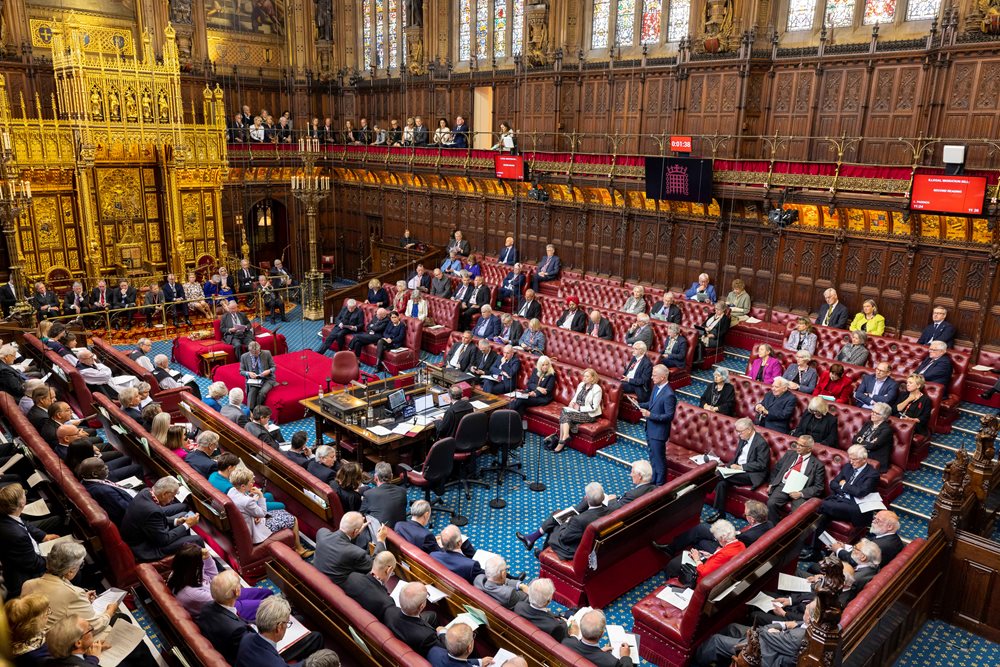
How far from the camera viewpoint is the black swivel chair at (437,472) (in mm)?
7820

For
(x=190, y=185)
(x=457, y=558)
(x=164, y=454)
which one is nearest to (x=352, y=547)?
(x=457, y=558)

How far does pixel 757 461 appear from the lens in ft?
25.6

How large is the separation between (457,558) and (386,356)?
7.50 meters

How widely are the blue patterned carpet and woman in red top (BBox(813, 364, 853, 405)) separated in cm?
126

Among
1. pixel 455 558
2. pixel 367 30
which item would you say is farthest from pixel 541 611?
pixel 367 30

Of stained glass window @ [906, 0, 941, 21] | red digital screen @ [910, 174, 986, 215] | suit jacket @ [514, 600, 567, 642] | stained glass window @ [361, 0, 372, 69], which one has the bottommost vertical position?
suit jacket @ [514, 600, 567, 642]

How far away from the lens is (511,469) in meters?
9.10

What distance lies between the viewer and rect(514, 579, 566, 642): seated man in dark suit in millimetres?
4898

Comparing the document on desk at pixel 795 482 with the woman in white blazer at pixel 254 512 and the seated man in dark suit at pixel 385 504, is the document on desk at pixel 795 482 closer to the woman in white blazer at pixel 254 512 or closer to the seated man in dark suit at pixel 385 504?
the seated man in dark suit at pixel 385 504

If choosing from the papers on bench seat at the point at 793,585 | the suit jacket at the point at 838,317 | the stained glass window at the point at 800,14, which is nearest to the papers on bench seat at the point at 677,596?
the papers on bench seat at the point at 793,585

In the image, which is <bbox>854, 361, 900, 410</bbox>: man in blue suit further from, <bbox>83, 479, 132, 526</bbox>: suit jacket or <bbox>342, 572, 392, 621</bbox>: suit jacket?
<bbox>83, 479, 132, 526</bbox>: suit jacket

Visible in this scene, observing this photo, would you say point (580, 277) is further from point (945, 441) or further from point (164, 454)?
point (164, 454)

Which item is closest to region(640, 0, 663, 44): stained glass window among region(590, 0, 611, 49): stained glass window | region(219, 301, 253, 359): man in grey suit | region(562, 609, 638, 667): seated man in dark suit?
region(590, 0, 611, 49): stained glass window

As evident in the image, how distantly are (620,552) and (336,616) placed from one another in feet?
9.50
